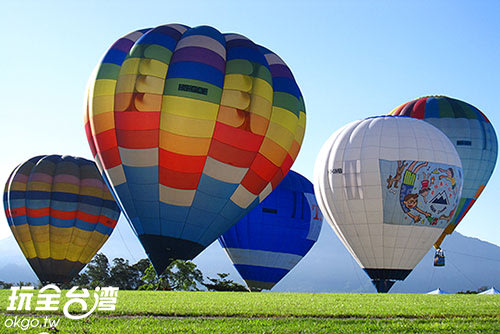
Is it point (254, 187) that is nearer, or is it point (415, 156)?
point (254, 187)

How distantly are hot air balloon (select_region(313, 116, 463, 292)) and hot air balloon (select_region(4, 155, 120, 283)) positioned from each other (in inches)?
577

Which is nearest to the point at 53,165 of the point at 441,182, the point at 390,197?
the point at 390,197

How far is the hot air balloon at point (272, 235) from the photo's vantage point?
34000 mm

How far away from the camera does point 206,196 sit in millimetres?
20031

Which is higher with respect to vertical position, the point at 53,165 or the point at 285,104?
the point at 285,104

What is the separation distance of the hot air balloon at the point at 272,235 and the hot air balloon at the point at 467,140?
873 centimetres

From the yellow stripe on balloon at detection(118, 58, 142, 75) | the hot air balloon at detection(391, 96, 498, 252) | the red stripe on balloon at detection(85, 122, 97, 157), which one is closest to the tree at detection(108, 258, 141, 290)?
the hot air balloon at detection(391, 96, 498, 252)

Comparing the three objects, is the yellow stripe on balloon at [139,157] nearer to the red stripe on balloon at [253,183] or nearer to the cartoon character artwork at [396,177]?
the red stripe on balloon at [253,183]

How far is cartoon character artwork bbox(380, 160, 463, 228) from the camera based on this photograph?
85.1 feet

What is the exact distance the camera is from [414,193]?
2588cm

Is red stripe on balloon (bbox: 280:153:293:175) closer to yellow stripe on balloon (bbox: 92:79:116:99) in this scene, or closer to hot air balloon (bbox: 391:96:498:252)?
yellow stripe on balloon (bbox: 92:79:116:99)

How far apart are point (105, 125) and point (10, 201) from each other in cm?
1543

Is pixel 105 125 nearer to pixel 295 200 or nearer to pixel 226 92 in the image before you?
pixel 226 92

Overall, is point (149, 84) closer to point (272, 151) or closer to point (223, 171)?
point (223, 171)
